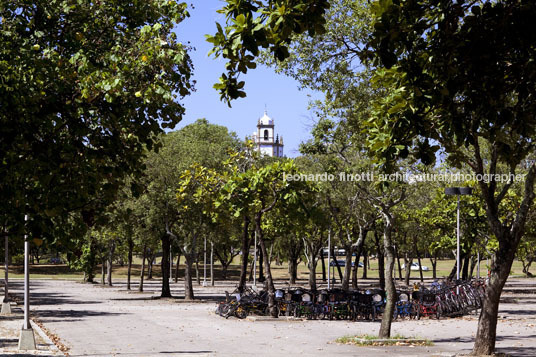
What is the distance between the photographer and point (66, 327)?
2330cm

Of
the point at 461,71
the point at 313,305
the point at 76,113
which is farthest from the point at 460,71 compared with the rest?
the point at 313,305

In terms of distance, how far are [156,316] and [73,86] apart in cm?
2025

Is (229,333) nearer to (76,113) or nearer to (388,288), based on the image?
(388,288)

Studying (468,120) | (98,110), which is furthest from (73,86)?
(468,120)

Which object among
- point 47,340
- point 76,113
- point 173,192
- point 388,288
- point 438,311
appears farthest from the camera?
point 173,192

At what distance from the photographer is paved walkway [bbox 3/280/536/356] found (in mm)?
17062

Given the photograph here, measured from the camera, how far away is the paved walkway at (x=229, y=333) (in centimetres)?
1706

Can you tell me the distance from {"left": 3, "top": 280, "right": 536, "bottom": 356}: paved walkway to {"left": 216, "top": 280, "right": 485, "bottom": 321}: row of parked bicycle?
0.94m

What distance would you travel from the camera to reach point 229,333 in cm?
2170

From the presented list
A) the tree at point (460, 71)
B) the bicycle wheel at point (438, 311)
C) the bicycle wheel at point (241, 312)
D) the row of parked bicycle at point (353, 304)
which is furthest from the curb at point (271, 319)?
the tree at point (460, 71)

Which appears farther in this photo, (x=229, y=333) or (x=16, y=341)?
(x=229, y=333)

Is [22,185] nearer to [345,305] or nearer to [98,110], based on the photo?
[98,110]

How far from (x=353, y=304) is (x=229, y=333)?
7.35 meters

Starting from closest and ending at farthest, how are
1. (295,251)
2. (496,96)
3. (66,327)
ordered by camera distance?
(496,96) → (66,327) → (295,251)
